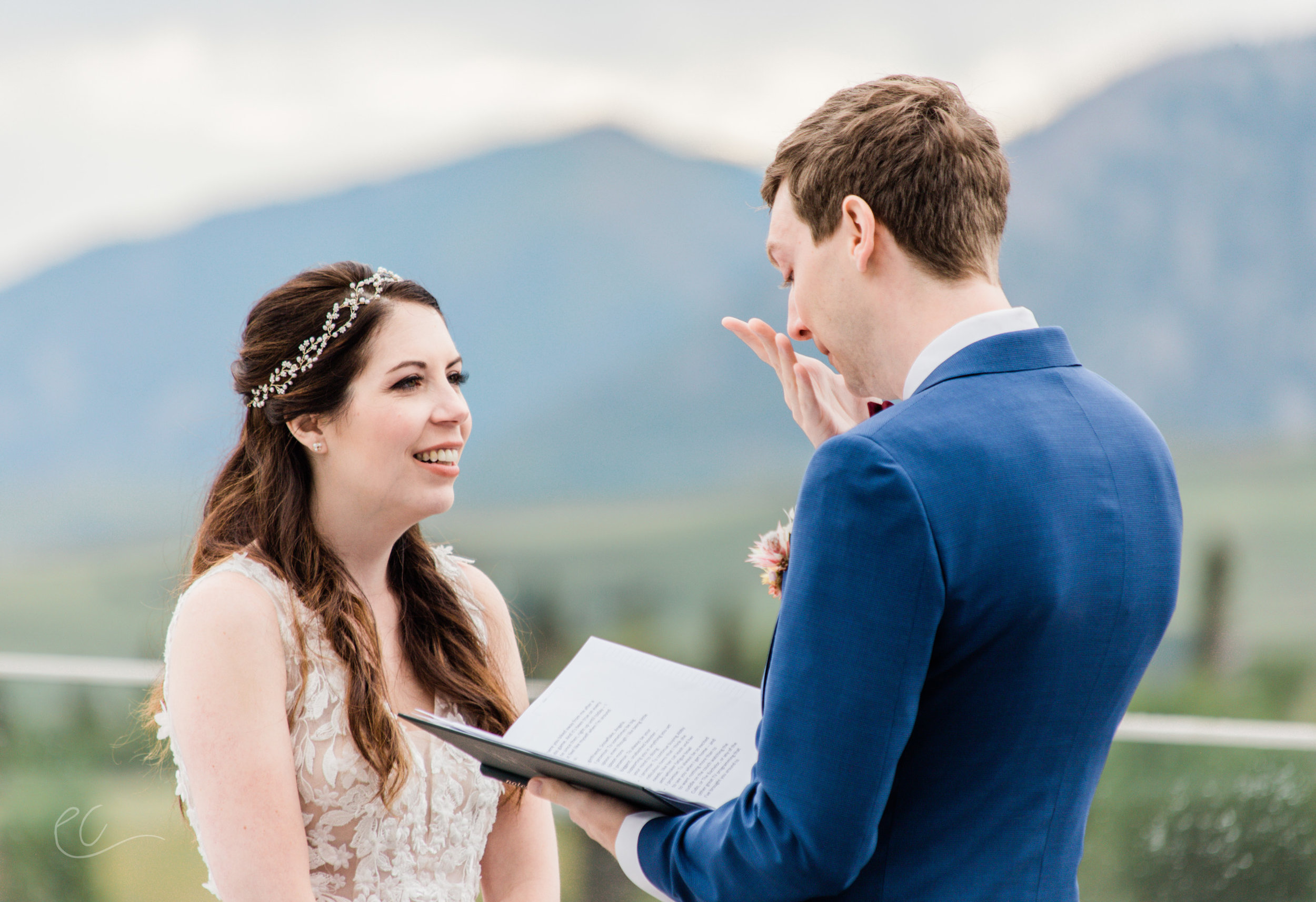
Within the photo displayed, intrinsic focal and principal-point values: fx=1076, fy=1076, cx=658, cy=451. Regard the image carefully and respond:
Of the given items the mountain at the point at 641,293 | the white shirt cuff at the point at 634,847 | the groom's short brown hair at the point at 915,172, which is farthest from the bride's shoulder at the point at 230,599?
the mountain at the point at 641,293

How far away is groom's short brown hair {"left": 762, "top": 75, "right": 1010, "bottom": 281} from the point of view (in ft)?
3.33

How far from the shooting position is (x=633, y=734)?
116 centimetres

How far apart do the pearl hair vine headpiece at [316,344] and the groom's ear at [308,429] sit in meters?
0.05

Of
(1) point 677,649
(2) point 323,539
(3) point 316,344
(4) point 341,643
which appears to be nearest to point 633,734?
(4) point 341,643

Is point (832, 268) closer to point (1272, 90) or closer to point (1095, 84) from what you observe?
point (1095, 84)

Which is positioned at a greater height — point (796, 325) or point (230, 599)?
point (796, 325)

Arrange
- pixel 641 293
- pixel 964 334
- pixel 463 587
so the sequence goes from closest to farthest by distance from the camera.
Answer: pixel 964 334 < pixel 463 587 < pixel 641 293

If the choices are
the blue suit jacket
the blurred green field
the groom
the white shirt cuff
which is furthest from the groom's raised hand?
the blurred green field

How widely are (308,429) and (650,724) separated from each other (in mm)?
820

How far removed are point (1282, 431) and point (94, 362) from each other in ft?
23.6

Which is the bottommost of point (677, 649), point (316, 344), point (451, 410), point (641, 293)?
point (677, 649)

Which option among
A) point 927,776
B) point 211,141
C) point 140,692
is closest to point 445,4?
point 211,141

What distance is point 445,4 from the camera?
5781mm

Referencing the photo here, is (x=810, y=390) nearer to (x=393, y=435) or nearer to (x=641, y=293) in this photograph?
(x=393, y=435)
